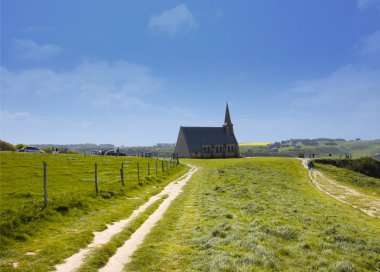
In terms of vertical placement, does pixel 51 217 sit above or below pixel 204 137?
below

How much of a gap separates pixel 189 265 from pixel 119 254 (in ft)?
9.49

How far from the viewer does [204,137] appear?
10888 centimetres

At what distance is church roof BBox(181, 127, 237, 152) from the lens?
4141 inches

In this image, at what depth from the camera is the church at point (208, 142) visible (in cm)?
10475

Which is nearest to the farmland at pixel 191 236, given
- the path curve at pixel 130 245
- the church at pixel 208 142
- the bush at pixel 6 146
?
the path curve at pixel 130 245

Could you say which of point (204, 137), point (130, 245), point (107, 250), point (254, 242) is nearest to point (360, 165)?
point (204, 137)

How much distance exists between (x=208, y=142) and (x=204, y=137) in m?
2.50

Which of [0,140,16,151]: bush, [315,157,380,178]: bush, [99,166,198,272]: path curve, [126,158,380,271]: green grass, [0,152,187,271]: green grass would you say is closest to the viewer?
[99,166,198,272]: path curve

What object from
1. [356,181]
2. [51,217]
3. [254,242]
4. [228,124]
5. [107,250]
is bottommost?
[356,181]

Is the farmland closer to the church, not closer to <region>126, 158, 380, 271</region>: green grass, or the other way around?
<region>126, 158, 380, 271</region>: green grass

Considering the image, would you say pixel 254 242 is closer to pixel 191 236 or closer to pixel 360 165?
pixel 191 236

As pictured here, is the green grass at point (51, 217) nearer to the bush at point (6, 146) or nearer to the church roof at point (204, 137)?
the bush at point (6, 146)

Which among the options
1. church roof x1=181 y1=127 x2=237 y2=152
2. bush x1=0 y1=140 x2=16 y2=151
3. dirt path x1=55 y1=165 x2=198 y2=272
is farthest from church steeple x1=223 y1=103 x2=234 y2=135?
dirt path x1=55 y1=165 x2=198 y2=272

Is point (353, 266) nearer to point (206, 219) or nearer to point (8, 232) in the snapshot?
point (206, 219)
